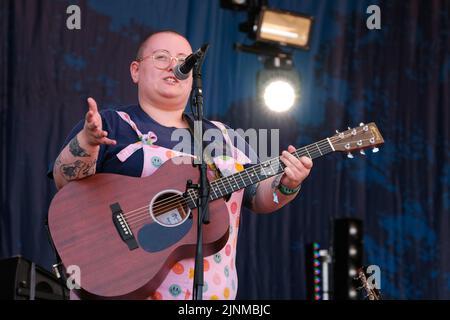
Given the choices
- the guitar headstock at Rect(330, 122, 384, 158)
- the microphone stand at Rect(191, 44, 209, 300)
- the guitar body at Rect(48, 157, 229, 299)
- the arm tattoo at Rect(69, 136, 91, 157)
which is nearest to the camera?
the microphone stand at Rect(191, 44, 209, 300)

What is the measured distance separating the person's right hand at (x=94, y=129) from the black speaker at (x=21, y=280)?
0.51 m

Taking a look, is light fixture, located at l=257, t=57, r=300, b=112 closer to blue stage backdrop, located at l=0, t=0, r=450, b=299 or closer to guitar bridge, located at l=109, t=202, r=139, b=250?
blue stage backdrop, located at l=0, t=0, r=450, b=299

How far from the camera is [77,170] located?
2820 millimetres

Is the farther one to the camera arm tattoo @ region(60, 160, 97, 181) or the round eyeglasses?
the round eyeglasses

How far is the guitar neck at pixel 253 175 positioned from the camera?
2.88 meters

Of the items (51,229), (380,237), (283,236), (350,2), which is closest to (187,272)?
(51,229)

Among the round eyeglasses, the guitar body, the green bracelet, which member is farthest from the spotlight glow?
the guitar body

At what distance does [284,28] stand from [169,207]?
2.46 m

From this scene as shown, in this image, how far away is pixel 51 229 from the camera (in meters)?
2.79

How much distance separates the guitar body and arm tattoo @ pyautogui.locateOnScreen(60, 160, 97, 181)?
0.03 metres

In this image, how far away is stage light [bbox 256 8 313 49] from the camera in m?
4.87

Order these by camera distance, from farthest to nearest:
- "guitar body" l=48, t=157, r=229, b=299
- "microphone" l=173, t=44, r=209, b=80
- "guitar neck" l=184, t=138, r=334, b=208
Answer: "guitar neck" l=184, t=138, r=334, b=208
"guitar body" l=48, t=157, r=229, b=299
"microphone" l=173, t=44, r=209, b=80

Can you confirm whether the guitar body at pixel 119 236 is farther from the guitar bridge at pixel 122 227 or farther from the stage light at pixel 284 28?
the stage light at pixel 284 28

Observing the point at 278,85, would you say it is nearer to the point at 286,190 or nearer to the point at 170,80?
the point at 170,80
